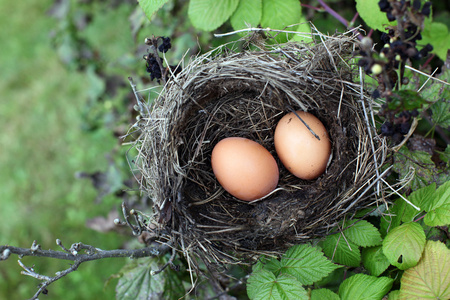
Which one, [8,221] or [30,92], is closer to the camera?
[8,221]

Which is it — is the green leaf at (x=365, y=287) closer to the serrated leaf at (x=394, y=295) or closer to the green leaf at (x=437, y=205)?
the serrated leaf at (x=394, y=295)

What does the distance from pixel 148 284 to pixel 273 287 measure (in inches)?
24.7

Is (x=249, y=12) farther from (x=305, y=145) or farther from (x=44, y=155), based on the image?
(x=44, y=155)

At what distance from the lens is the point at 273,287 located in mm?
1267

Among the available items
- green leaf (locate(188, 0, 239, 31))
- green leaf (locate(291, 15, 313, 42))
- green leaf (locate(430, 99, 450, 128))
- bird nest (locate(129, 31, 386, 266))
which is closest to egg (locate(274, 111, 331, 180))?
bird nest (locate(129, 31, 386, 266))

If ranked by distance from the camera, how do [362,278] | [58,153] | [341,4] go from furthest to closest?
[58,153] → [341,4] → [362,278]

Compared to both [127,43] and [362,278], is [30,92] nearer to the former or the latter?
[127,43]

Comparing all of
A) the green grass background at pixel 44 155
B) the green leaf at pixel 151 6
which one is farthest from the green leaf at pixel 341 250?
the green grass background at pixel 44 155

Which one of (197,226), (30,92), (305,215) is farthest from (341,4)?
(30,92)

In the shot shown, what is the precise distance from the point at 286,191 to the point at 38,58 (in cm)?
373

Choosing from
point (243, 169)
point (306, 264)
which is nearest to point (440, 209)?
point (306, 264)

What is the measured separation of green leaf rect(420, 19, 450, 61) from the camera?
184 cm

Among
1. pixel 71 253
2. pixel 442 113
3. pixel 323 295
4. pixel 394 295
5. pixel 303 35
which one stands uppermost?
pixel 303 35

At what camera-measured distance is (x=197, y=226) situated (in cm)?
152
